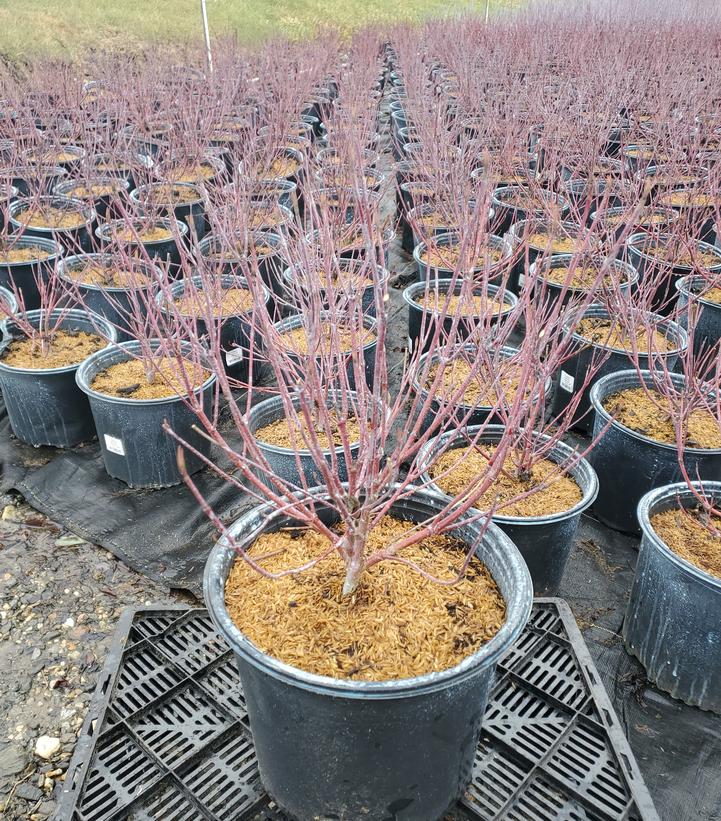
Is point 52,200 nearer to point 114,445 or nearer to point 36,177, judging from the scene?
point 36,177

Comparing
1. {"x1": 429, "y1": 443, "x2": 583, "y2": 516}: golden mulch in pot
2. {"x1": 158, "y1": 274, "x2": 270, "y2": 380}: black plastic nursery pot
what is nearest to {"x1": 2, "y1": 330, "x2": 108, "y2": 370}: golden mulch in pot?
{"x1": 158, "y1": 274, "x2": 270, "y2": 380}: black plastic nursery pot

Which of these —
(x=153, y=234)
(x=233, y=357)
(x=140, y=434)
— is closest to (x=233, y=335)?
(x=233, y=357)

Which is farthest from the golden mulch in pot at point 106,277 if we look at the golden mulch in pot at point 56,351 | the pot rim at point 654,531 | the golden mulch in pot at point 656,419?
the pot rim at point 654,531

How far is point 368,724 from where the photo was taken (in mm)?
1381

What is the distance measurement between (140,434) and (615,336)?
8.19 ft

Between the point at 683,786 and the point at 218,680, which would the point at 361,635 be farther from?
the point at 683,786

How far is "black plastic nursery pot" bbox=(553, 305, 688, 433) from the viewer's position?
10.6 ft

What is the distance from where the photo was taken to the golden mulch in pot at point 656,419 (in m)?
2.68

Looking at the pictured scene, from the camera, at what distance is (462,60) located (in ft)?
25.1

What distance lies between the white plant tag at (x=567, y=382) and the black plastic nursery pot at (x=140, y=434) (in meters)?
1.87

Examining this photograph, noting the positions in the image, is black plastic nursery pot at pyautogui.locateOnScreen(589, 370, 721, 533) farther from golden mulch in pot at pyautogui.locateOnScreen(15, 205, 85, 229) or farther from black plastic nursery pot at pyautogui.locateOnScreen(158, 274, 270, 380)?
golden mulch in pot at pyautogui.locateOnScreen(15, 205, 85, 229)

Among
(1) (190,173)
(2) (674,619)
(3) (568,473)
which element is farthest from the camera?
(1) (190,173)

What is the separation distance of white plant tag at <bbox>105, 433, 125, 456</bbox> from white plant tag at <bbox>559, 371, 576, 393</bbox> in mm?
2316

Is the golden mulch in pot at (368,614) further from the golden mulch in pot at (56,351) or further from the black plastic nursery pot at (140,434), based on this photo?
the golden mulch in pot at (56,351)
